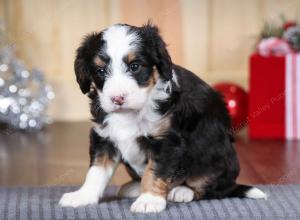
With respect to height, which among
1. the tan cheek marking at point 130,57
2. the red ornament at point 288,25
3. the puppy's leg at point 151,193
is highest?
the tan cheek marking at point 130,57

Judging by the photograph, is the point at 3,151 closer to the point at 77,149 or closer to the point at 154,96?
the point at 77,149

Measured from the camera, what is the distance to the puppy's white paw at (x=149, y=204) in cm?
236

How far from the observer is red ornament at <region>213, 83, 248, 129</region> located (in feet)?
15.6

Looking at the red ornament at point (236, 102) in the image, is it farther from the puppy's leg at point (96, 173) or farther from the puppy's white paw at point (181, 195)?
the puppy's leg at point (96, 173)

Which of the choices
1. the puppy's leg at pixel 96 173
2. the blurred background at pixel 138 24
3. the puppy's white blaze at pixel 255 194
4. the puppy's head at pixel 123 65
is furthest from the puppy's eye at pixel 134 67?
the blurred background at pixel 138 24

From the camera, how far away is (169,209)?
2.44 metres

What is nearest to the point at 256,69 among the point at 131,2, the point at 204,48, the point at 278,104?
the point at 278,104

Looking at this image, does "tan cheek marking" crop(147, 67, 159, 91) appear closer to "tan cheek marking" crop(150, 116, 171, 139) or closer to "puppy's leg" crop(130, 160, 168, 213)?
"tan cheek marking" crop(150, 116, 171, 139)

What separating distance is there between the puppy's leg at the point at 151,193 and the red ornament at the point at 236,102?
2407 mm

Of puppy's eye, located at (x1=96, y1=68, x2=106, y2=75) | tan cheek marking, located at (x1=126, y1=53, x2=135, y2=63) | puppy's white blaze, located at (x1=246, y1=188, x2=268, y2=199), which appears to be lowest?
puppy's white blaze, located at (x1=246, y1=188, x2=268, y2=199)

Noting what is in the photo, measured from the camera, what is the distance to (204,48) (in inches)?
216

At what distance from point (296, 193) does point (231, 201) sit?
1.19ft

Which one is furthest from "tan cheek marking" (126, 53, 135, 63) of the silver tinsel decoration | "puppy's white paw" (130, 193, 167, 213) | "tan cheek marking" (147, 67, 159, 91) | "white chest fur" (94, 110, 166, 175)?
the silver tinsel decoration

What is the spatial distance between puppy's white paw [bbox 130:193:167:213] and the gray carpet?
1.0 inches
